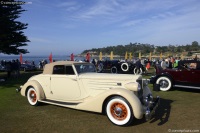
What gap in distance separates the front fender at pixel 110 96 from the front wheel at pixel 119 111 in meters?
0.13

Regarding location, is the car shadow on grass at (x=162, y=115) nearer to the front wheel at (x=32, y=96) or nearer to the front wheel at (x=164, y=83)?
the front wheel at (x=164, y=83)

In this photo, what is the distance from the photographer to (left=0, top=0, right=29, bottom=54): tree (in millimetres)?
16141

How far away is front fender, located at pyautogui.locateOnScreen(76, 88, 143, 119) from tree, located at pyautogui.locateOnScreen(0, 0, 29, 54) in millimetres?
12195

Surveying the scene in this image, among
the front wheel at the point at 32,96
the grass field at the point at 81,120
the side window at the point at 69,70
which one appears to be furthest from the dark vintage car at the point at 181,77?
the front wheel at the point at 32,96

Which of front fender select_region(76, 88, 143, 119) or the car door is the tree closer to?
the car door

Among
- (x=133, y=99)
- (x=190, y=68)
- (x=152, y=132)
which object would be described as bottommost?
(x=152, y=132)

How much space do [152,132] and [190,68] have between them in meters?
6.29

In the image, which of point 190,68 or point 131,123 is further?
point 190,68

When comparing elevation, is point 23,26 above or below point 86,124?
above

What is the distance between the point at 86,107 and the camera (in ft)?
20.0

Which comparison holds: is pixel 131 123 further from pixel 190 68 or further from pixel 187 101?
pixel 190 68

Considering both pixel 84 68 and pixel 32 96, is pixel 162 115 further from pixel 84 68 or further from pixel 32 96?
pixel 32 96

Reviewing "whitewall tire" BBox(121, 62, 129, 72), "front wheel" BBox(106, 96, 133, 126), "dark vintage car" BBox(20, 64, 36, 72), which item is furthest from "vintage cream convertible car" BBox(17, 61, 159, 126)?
"dark vintage car" BBox(20, 64, 36, 72)

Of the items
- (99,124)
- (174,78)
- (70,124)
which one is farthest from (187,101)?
(70,124)
